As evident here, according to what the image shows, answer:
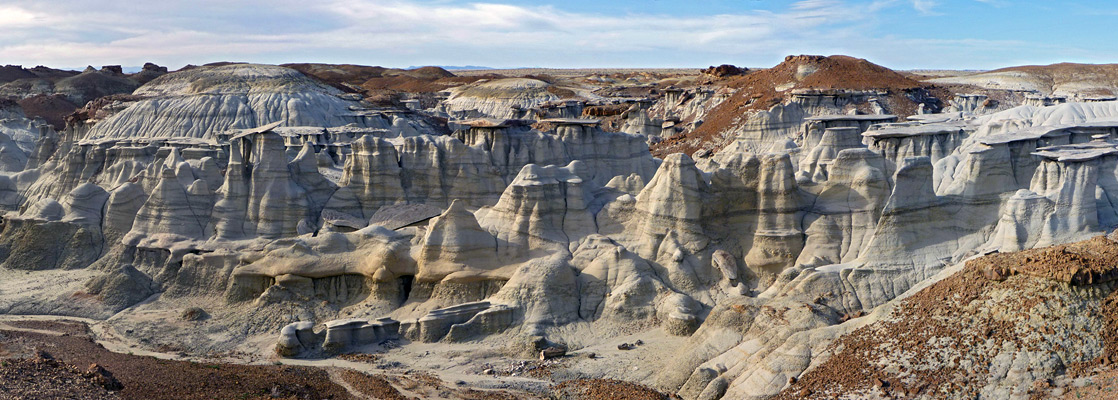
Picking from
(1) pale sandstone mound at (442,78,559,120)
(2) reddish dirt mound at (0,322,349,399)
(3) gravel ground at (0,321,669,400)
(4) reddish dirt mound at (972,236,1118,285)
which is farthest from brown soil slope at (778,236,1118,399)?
(1) pale sandstone mound at (442,78,559,120)

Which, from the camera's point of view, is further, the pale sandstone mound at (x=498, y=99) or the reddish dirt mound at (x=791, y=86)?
the pale sandstone mound at (x=498, y=99)

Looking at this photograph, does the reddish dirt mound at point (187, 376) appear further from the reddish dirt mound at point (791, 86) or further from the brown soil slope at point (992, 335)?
the reddish dirt mound at point (791, 86)

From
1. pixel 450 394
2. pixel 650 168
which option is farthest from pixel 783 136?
pixel 450 394

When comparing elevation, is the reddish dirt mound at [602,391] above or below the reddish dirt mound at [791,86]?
below

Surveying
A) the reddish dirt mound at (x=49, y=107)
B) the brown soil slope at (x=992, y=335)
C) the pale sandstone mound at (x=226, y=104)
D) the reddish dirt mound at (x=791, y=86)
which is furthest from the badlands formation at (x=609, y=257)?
the reddish dirt mound at (x=49, y=107)

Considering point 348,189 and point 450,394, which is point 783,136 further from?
point 450,394

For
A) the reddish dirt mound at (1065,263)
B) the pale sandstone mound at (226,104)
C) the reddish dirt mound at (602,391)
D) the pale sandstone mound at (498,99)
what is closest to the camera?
the reddish dirt mound at (1065,263)

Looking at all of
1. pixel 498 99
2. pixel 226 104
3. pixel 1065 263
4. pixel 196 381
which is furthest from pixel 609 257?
pixel 498 99

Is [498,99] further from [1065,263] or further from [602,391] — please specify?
[1065,263]

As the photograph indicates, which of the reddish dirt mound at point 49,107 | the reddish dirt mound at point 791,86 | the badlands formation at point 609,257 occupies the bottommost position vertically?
the badlands formation at point 609,257
